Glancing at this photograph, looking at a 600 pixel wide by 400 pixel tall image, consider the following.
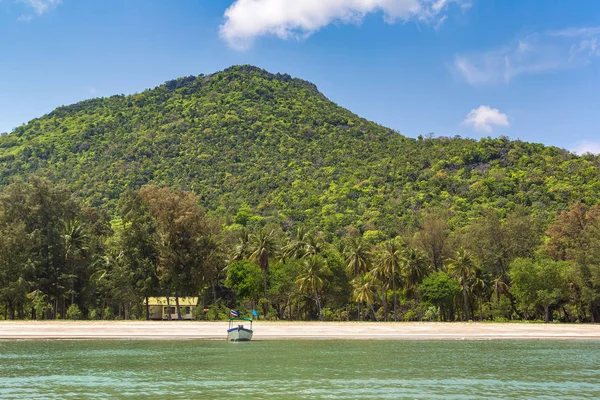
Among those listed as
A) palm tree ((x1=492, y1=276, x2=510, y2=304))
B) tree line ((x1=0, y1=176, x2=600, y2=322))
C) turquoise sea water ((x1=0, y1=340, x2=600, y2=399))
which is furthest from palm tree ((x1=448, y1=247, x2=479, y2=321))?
turquoise sea water ((x1=0, y1=340, x2=600, y2=399))

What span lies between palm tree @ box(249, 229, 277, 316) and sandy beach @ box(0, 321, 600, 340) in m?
17.1

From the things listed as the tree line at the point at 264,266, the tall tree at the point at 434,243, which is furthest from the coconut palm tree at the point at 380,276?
the tall tree at the point at 434,243

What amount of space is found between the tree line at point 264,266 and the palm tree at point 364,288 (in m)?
0.22

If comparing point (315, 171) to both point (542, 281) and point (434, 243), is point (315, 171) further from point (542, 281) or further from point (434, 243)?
point (542, 281)

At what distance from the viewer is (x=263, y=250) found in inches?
3285

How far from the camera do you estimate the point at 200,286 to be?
80.2 m

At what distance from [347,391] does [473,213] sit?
95.9 meters

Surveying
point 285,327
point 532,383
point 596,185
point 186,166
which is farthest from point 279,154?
point 532,383

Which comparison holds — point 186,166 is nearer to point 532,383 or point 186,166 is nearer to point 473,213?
point 473,213

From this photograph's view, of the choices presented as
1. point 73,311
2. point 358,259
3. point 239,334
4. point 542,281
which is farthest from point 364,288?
point 73,311

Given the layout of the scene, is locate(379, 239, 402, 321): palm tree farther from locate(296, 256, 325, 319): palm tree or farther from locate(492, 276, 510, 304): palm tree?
locate(492, 276, 510, 304): palm tree

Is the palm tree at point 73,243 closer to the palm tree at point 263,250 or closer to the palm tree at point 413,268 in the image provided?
the palm tree at point 263,250

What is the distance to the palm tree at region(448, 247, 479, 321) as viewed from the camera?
80562 mm

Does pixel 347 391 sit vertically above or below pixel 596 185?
below
